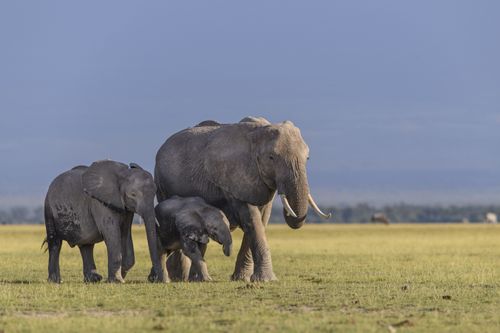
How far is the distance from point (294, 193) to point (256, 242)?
5.65 feet

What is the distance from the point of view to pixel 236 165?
22.6 meters

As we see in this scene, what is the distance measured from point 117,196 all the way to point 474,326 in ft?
31.9

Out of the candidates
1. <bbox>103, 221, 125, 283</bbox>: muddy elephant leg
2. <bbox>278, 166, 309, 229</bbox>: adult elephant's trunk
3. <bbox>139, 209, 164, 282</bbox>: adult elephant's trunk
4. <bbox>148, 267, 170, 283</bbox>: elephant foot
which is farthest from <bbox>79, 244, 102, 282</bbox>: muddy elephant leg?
<bbox>278, 166, 309, 229</bbox>: adult elephant's trunk

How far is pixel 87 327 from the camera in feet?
48.0

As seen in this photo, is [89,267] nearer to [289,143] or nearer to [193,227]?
[193,227]

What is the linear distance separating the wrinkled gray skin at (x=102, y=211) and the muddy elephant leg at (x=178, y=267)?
3.72ft

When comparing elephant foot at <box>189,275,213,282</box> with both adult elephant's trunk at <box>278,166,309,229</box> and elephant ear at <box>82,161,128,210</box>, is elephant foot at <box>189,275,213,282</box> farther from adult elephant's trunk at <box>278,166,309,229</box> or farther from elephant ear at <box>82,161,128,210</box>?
adult elephant's trunk at <box>278,166,309,229</box>

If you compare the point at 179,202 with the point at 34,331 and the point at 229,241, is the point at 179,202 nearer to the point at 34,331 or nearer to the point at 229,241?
the point at 229,241

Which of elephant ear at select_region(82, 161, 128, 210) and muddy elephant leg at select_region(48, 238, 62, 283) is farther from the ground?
elephant ear at select_region(82, 161, 128, 210)

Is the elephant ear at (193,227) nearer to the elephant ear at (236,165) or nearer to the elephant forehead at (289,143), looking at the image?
the elephant ear at (236,165)

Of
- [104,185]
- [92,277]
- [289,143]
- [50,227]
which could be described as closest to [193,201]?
[104,185]

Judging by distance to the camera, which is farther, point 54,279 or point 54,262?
point 54,262

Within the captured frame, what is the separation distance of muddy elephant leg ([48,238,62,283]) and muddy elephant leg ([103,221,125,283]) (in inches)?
58.6

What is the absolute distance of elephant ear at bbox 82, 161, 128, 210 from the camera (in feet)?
73.9
